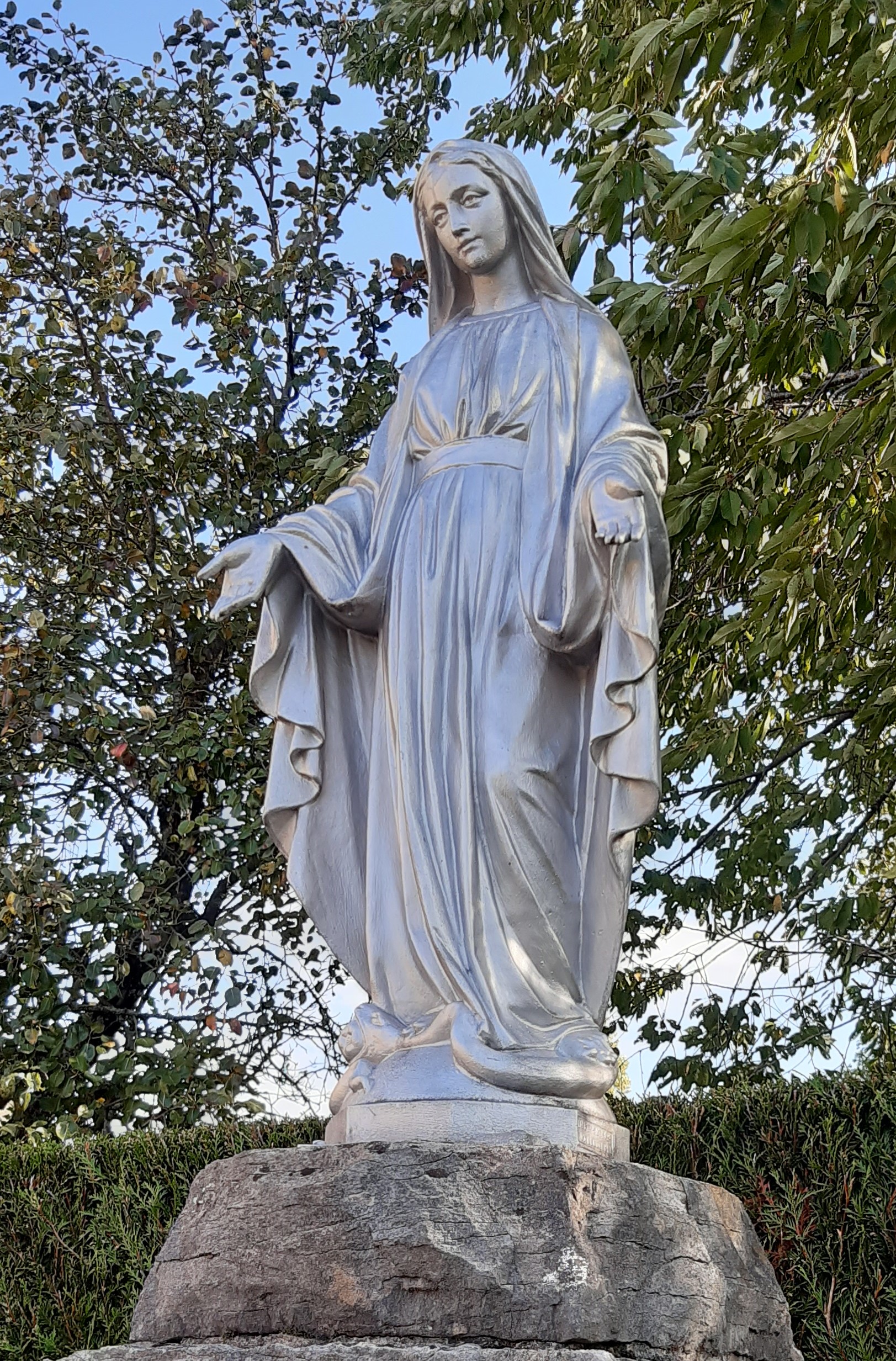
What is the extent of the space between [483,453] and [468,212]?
27.7 inches

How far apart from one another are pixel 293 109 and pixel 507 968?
297 inches

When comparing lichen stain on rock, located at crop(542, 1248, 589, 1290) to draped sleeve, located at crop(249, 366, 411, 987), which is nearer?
lichen stain on rock, located at crop(542, 1248, 589, 1290)

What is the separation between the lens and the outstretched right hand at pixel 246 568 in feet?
13.9

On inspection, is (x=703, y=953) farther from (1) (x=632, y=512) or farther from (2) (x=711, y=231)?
(1) (x=632, y=512)

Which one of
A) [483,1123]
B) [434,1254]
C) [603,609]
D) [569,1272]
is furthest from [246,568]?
[569,1272]

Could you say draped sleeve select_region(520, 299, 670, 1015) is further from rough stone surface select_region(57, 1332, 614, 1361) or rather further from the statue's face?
rough stone surface select_region(57, 1332, 614, 1361)

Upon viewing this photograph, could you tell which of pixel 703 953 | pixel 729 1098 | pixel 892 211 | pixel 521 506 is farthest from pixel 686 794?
pixel 521 506

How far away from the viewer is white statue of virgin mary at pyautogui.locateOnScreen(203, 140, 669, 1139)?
12.5 ft

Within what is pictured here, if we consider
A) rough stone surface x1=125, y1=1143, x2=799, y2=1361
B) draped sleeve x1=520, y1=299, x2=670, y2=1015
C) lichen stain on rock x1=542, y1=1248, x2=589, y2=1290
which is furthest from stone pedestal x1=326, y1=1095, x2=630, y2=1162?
draped sleeve x1=520, y1=299, x2=670, y2=1015

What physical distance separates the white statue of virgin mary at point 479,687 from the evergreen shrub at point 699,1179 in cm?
177

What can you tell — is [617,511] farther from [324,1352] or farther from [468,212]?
[324,1352]

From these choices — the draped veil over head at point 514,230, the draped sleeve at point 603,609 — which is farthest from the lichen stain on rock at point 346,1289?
the draped veil over head at point 514,230

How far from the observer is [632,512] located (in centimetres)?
390

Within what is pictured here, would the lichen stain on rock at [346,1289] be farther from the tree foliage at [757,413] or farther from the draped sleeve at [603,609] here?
the tree foliage at [757,413]
